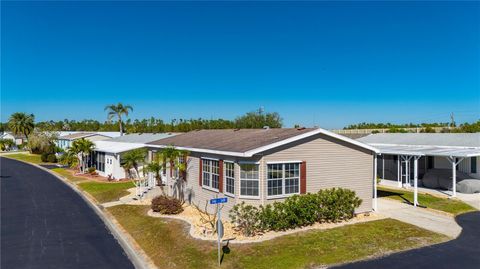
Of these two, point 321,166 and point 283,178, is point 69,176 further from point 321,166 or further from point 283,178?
point 321,166

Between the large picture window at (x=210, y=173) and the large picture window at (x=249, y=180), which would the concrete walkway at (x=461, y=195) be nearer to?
the large picture window at (x=249, y=180)

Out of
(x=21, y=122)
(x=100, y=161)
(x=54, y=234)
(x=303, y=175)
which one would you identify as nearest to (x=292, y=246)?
(x=303, y=175)

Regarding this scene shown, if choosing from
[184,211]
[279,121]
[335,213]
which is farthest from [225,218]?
[279,121]

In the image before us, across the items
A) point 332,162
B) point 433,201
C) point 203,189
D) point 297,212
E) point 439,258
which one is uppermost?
point 332,162

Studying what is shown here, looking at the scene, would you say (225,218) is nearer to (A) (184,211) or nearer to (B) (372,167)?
(A) (184,211)

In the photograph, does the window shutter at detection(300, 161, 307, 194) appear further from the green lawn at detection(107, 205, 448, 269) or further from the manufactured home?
the green lawn at detection(107, 205, 448, 269)

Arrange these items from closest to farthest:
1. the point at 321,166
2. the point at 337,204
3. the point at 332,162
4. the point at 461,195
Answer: the point at 337,204, the point at 321,166, the point at 332,162, the point at 461,195
